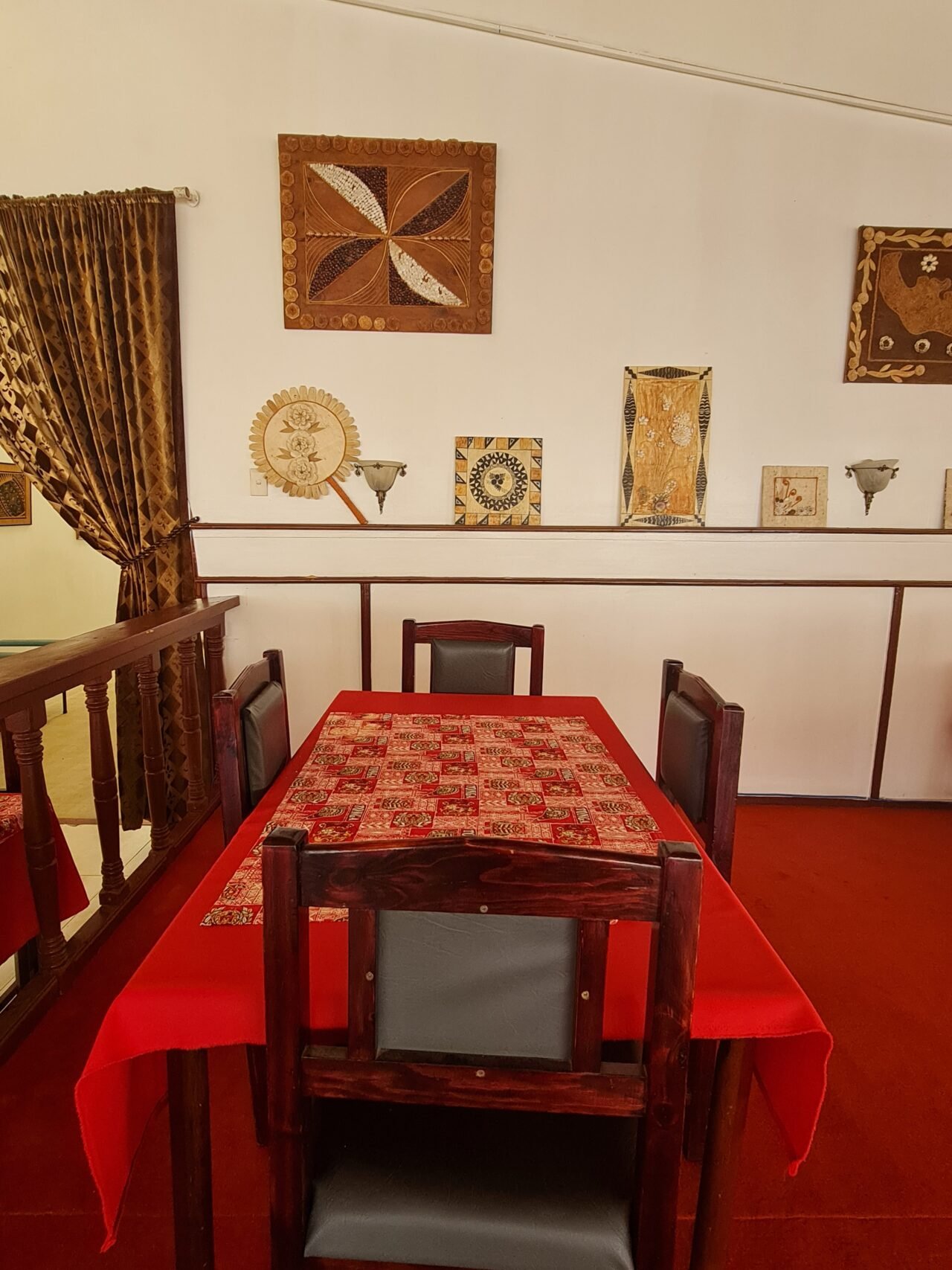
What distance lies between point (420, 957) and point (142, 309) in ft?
9.61

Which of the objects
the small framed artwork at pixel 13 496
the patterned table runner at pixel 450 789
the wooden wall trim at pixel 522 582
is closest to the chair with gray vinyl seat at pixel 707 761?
the patterned table runner at pixel 450 789

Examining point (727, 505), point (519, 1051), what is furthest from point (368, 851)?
point (727, 505)

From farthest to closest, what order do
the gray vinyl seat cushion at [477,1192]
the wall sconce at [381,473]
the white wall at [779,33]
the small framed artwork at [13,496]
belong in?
the small framed artwork at [13,496] → the wall sconce at [381,473] → the white wall at [779,33] → the gray vinyl seat cushion at [477,1192]

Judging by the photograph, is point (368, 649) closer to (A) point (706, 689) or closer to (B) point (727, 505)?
(B) point (727, 505)

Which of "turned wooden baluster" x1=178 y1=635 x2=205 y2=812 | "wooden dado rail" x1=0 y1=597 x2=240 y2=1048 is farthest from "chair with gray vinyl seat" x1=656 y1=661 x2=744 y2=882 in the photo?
"turned wooden baluster" x1=178 y1=635 x2=205 y2=812

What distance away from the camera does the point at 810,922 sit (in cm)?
222

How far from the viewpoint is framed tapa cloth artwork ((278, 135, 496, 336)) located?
9.13 feet

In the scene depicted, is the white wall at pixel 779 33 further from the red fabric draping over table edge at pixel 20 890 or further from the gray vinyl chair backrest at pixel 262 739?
the red fabric draping over table edge at pixel 20 890

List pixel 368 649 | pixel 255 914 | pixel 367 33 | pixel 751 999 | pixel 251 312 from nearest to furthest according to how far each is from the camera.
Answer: pixel 751 999, pixel 255 914, pixel 367 33, pixel 251 312, pixel 368 649

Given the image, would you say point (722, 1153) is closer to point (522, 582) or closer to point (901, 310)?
point (522, 582)

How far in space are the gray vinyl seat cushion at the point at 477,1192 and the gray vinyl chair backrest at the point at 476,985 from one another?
211mm

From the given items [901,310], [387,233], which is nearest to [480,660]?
[387,233]

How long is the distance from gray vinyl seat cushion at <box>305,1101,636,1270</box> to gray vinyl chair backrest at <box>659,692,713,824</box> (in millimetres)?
607

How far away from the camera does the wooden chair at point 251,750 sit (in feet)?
4.16
